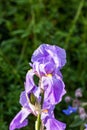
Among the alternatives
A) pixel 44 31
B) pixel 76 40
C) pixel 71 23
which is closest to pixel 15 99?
pixel 44 31

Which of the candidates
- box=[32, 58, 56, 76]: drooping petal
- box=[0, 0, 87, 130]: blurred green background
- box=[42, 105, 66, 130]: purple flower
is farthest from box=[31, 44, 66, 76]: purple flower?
box=[0, 0, 87, 130]: blurred green background

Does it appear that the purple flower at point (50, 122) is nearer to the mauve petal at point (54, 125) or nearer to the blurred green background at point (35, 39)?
the mauve petal at point (54, 125)

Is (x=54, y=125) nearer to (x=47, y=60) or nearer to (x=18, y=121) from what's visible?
(x=18, y=121)

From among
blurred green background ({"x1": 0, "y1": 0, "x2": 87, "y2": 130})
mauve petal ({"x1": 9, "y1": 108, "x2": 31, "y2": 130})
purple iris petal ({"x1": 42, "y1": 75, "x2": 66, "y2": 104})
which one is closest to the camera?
purple iris petal ({"x1": 42, "y1": 75, "x2": 66, "y2": 104})

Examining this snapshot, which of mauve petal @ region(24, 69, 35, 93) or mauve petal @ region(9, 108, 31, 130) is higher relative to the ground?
mauve petal @ region(24, 69, 35, 93)

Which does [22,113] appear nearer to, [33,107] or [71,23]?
[33,107]

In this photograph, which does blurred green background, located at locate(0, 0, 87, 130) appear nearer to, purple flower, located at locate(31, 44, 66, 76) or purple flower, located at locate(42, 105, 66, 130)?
purple flower, located at locate(42, 105, 66, 130)
